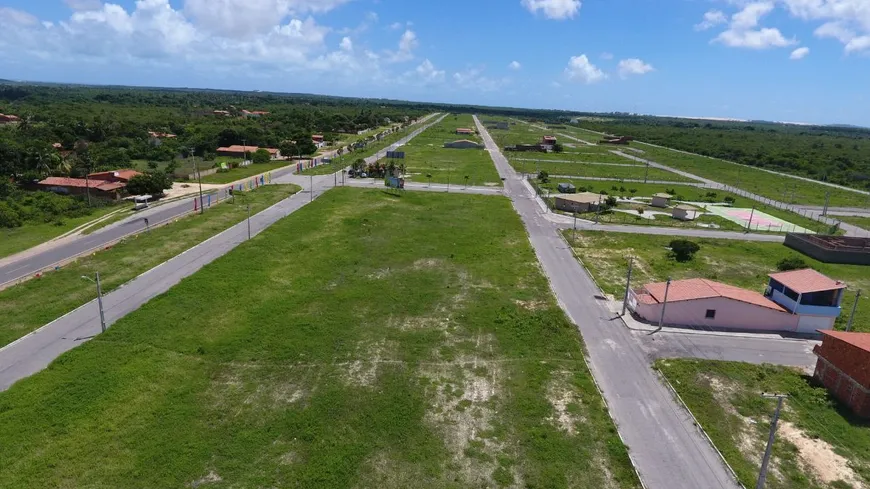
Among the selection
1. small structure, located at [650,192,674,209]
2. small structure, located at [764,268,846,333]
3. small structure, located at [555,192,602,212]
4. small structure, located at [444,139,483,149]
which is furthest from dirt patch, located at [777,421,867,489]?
small structure, located at [444,139,483,149]

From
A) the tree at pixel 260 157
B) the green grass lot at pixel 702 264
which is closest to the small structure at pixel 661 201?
the green grass lot at pixel 702 264

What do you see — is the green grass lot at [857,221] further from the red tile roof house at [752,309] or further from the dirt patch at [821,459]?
the dirt patch at [821,459]

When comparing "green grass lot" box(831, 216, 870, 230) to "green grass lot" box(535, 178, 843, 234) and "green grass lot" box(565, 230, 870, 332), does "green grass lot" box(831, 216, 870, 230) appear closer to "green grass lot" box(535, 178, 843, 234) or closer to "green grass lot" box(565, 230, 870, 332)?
"green grass lot" box(535, 178, 843, 234)

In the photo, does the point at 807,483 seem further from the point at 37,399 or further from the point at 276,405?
the point at 37,399

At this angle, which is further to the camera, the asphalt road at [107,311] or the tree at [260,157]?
the tree at [260,157]

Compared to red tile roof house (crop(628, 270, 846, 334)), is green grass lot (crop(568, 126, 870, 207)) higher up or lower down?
higher up

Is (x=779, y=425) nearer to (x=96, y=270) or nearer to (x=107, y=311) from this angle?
(x=107, y=311)
